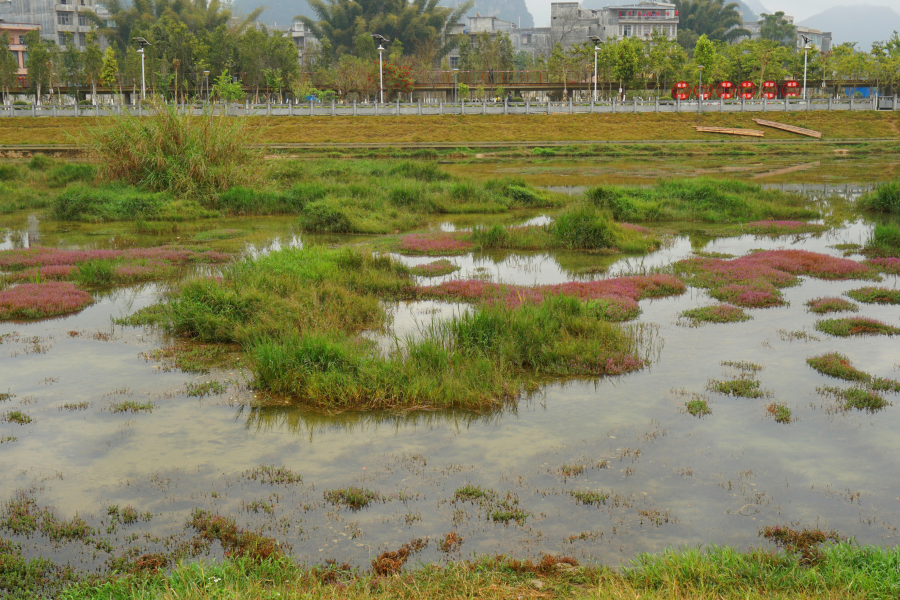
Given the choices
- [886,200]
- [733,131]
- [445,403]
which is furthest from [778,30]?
[445,403]

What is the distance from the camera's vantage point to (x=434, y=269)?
1265cm

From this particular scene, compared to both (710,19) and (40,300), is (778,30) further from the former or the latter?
(40,300)

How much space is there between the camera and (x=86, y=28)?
3563 inches

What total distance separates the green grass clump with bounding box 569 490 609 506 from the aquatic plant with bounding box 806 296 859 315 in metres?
5.99

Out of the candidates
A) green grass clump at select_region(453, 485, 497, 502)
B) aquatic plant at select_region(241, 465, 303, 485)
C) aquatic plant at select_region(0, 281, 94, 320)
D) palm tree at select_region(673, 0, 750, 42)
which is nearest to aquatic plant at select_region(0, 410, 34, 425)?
aquatic plant at select_region(241, 465, 303, 485)

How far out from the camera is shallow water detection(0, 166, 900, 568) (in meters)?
4.93

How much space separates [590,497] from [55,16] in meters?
99.0

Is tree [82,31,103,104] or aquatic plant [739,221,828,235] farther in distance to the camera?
tree [82,31,103,104]

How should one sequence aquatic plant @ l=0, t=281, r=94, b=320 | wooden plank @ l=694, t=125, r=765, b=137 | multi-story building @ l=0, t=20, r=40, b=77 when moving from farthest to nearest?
multi-story building @ l=0, t=20, r=40, b=77 < wooden plank @ l=694, t=125, r=765, b=137 < aquatic plant @ l=0, t=281, r=94, b=320

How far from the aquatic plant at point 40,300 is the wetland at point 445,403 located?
4cm

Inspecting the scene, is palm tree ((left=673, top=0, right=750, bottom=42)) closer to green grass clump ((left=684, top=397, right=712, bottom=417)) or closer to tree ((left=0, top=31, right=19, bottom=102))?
tree ((left=0, top=31, right=19, bottom=102))

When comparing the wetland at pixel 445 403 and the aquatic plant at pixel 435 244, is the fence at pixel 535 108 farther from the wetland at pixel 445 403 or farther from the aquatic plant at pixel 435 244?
the wetland at pixel 445 403

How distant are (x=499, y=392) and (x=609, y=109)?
48.0m

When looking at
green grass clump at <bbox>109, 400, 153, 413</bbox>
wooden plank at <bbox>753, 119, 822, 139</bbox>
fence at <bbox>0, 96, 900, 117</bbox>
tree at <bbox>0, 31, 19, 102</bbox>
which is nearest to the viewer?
green grass clump at <bbox>109, 400, 153, 413</bbox>
